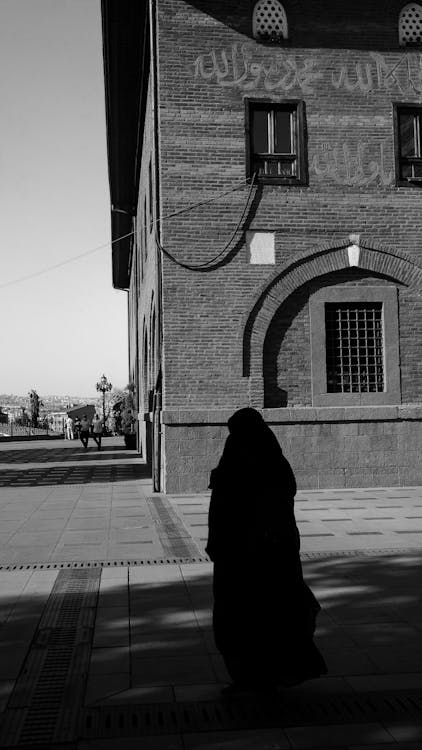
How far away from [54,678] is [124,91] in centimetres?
1975

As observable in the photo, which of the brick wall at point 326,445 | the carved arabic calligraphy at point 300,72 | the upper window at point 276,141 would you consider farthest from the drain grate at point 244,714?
the carved arabic calligraphy at point 300,72

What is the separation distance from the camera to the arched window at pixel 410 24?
49.1ft

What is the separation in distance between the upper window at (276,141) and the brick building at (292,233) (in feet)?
0.10

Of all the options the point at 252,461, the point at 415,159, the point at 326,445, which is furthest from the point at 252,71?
the point at 252,461

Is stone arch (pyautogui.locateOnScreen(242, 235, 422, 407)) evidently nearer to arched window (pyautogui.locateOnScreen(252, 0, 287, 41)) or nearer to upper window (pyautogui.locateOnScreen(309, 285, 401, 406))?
upper window (pyautogui.locateOnScreen(309, 285, 401, 406))

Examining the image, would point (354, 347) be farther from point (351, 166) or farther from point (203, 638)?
point (203, 638)

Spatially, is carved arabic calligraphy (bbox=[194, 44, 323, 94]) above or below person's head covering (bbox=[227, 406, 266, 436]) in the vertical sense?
above

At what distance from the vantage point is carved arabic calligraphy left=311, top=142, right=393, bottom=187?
14.6 metres

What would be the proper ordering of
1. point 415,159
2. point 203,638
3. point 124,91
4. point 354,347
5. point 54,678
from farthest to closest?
point 124,91 < point 415,159 < point 354,347 < point 203,638 < point 54,678

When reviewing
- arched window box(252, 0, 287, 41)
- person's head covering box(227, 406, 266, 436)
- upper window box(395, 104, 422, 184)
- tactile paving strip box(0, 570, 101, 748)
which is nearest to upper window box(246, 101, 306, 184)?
arched window box(252, 0, 287, 41)

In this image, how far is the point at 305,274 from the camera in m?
14.4

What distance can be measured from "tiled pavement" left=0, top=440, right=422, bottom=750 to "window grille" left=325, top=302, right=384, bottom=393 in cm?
351

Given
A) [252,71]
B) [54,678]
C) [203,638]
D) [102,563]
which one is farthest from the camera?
[252,71]

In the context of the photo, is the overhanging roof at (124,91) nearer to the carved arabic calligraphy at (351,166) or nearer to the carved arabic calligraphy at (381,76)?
the carved arabic calligraphy at (381,76)
